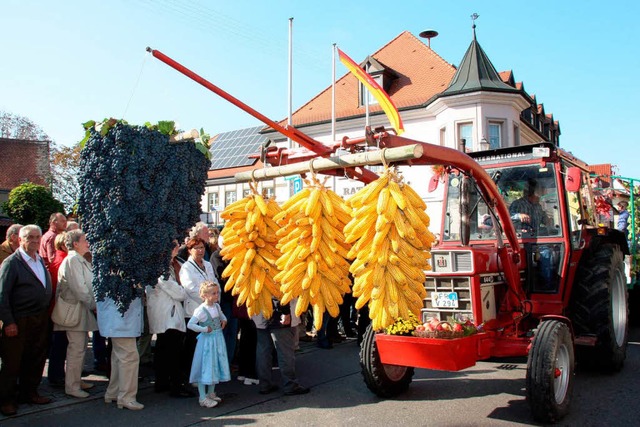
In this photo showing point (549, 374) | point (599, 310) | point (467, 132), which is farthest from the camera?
point (467, 132)

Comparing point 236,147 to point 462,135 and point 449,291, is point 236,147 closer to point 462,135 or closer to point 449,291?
point 462,135

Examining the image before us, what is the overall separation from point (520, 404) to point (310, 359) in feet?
11.3

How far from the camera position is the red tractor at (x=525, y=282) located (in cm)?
474

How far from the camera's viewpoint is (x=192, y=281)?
252 inches

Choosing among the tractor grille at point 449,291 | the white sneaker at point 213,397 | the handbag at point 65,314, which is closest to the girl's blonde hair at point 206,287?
the white sneaker at point 213,397

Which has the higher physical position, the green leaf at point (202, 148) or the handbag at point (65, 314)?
the green leaf at point (202, 148)

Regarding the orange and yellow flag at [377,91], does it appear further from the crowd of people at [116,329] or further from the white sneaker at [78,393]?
the white sneaker at [78,393]

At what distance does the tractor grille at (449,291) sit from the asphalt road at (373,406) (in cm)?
100

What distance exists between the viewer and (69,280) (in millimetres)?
6062

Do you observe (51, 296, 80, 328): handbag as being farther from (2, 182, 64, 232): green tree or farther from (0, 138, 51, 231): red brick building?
(0, 138, 51, 231): red brick building

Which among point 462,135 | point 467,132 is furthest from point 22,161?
point 467,132

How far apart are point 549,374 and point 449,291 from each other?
114cm

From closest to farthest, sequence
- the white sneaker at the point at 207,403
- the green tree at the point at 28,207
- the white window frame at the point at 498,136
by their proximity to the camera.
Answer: the white sneaker at the point at 207,403
the green tree at the point at 28,207
the white window frame at the point at 498,136

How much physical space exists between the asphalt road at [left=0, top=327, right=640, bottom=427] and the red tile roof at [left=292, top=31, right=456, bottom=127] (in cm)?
2055
